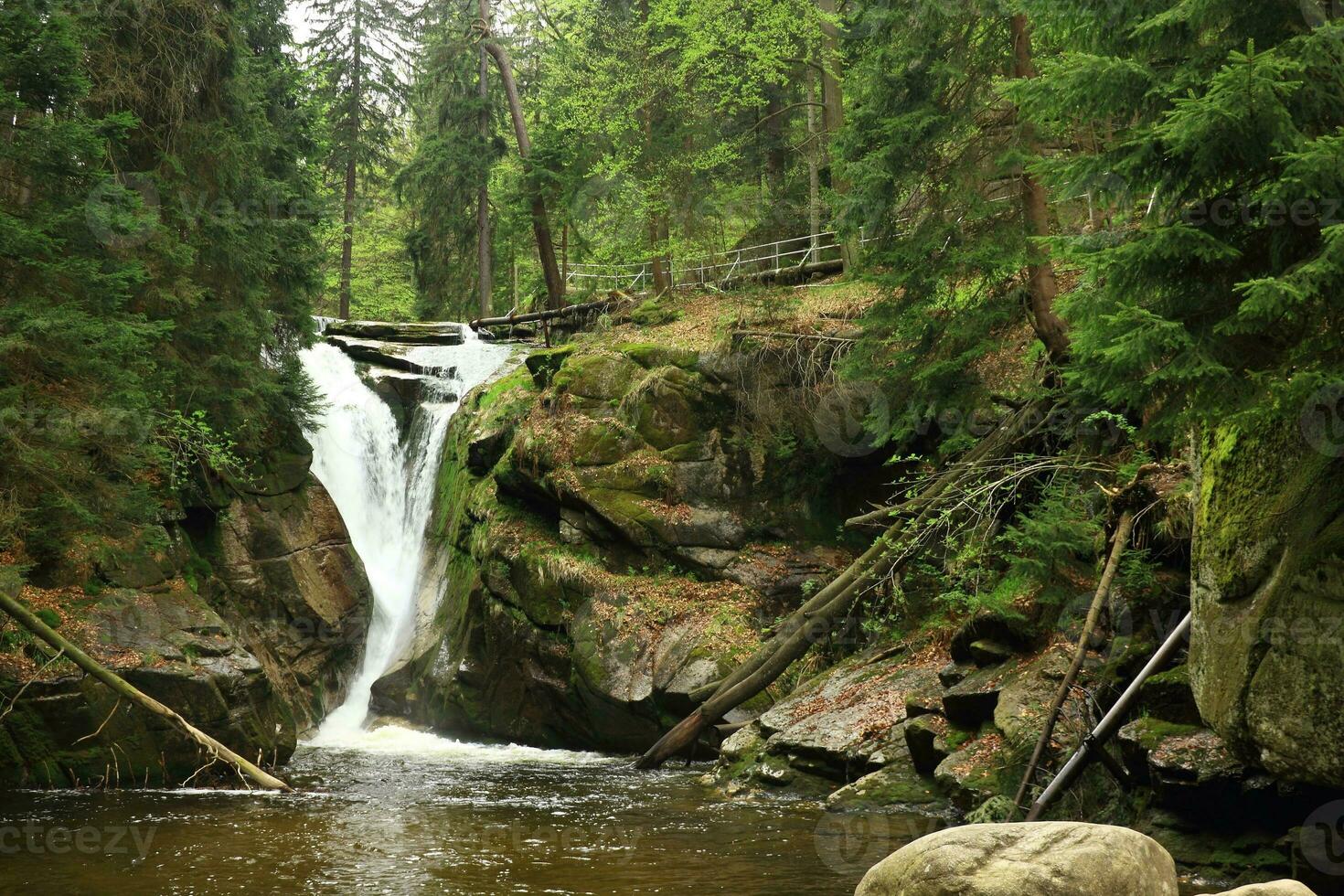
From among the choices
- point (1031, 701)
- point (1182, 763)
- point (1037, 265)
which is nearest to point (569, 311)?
point (1037, 265)

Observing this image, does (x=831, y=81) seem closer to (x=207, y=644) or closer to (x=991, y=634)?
(x=991, y=634)

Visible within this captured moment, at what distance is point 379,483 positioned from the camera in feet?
66.6

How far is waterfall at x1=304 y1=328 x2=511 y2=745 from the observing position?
17734mm

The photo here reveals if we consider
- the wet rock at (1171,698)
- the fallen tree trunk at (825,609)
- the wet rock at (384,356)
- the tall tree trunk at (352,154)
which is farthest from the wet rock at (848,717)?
the tall tree trunk at (352,154)

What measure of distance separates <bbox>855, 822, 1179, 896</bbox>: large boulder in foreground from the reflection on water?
7.01 ft

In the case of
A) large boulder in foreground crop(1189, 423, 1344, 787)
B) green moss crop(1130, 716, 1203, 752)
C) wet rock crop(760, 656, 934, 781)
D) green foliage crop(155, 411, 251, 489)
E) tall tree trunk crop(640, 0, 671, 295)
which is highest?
tall tree trunk crop(640, 0, 671, 295)

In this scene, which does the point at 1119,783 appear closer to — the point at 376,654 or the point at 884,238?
the point at 884,238

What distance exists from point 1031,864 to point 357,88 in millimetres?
34720

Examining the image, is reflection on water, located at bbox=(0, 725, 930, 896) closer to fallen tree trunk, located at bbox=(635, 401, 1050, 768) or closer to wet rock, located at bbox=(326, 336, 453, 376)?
fallen tree trunk, located at bbox=(635, 401, 1050, 768)

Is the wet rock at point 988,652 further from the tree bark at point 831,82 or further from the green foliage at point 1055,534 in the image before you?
the tree bark at point 831,82

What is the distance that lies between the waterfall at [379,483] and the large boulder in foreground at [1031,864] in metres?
13.6

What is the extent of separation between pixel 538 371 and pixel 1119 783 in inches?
521

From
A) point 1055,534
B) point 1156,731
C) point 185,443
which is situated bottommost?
point 1156,731

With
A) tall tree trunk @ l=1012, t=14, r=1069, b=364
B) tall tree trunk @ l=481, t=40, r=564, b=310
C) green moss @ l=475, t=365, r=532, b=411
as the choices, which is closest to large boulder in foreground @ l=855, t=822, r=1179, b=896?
tall tree trunk @ l=1012, t=14, r=1069, b=364
